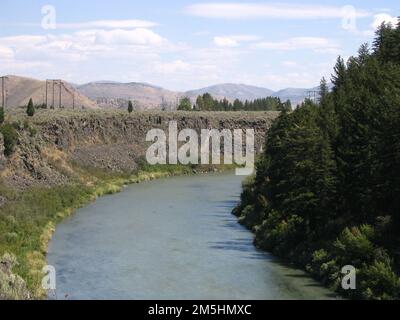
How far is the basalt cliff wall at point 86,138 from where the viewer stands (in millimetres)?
62438

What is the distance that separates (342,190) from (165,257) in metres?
11.7

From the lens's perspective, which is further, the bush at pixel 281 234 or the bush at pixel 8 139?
the bush at pixel 8 139

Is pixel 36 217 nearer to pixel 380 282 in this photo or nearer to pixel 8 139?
pixel 8 139

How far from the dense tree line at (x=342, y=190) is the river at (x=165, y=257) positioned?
6.24 ft

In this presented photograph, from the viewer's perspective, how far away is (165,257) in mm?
40312

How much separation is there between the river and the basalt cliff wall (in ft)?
23.8

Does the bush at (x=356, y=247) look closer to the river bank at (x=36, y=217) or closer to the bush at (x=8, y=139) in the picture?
the river bank at (x=36, y=217)

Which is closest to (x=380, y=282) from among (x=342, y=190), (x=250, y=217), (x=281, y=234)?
(x=342, y=190)

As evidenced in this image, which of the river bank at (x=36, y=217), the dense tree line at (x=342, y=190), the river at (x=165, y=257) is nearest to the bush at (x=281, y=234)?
the dense tree line at (x=342, y=190)

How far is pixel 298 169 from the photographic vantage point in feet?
134

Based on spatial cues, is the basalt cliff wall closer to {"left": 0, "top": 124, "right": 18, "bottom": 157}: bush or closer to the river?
{"left": 0, "top": 124, "right": 18, "bottom": 157}: bush

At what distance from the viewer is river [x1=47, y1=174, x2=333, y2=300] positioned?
3275cm
